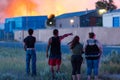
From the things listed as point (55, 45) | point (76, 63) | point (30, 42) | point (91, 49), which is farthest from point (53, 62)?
point (91, 49)

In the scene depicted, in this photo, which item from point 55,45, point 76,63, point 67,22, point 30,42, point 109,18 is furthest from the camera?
point 67,22

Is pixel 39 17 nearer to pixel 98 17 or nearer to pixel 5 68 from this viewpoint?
pixel 98 17

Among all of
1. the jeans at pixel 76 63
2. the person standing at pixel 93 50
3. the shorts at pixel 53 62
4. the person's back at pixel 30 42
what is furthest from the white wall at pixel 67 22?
the jeans at pixel 76 63

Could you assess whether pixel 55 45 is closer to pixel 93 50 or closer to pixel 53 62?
pixel 53 62

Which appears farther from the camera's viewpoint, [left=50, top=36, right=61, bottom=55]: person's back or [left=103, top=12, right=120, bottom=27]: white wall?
[left=103, top=12, right=120, bottom=27]: white wall

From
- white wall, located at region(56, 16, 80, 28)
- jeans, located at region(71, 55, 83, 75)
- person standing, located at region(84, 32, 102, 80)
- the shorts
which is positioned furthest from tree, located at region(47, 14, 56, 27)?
jeans, located at region(71, 55, 83, 75)

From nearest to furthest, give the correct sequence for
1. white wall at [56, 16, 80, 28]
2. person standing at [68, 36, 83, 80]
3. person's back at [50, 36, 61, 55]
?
person standing at [68, 36, 83, 80], person's back at [50, 36, 61, 55], white wall at [56, 16, 80, 28]

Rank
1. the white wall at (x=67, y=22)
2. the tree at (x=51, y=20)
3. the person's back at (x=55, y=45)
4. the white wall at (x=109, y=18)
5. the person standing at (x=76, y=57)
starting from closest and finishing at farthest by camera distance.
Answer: the person standing at (x=76, y=57)
the person's back at (x=55, y=45)
the white wall at (x=109, y=18)
the white wall at (x=67, y=22)
the tree at (x=51, y=20)

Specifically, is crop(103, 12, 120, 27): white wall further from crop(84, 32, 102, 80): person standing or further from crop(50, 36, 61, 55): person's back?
crop(84, 32, 102, 80): person standing

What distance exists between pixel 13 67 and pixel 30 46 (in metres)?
3.14

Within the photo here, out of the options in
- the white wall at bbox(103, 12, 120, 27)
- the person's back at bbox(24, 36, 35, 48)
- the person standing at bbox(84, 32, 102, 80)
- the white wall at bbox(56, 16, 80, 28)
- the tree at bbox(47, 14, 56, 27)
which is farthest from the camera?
the tree at bbox(47, 14, 56, 27)

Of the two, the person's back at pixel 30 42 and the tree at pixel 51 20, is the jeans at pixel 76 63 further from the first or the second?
the tree at pixel 51 20

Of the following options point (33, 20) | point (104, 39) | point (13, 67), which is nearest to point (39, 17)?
point (33, 20)

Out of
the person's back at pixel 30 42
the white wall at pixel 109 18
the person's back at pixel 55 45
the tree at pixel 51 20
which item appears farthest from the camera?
the tree at pixel 51 20
